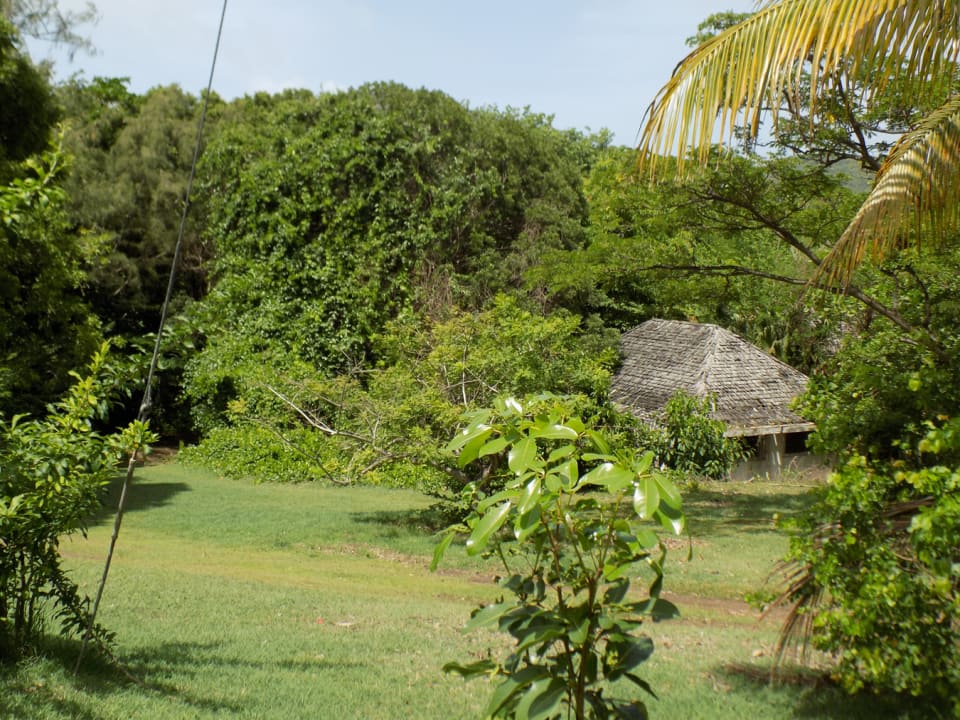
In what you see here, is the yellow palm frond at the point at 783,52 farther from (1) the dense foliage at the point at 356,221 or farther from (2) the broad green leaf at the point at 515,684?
(1) the dense foliage at the point at 356,221

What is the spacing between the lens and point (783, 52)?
4.60 m

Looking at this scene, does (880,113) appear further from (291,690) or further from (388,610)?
(291,690)

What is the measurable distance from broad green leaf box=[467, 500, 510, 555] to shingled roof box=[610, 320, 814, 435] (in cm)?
1992

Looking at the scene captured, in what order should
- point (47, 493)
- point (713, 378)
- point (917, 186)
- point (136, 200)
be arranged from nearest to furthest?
point (47, 493)
point (917, 186)
point (713, 378)
point (136, 200)

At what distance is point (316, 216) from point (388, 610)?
17.4 meters

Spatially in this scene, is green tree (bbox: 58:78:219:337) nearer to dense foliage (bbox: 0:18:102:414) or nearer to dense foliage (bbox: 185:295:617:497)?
dense foliage (bbox: 0:18:102:414)

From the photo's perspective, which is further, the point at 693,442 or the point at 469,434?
the point at 693,442

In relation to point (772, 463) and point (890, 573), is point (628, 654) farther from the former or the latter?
point (772, 463)

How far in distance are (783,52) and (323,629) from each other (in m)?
→ 5.66

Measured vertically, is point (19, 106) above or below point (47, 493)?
above

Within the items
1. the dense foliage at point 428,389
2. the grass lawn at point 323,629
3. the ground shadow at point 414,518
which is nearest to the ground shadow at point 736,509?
the grass lawn at point 323,629

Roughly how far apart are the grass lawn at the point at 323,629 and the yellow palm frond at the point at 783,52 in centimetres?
327

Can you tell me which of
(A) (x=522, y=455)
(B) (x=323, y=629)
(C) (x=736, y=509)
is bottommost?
(C) (x=736, y=509)

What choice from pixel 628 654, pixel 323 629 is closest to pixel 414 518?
pixel 323 629
